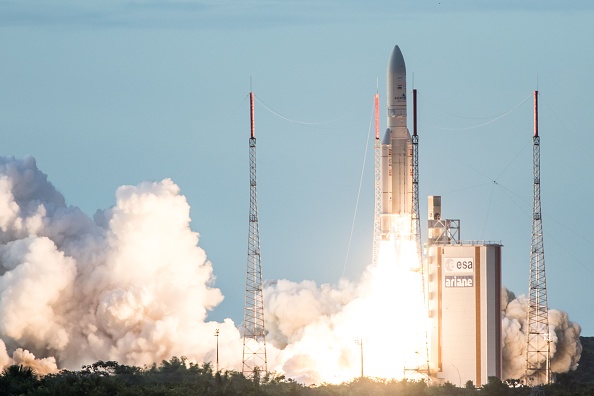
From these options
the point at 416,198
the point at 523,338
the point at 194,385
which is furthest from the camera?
the point at 523,338

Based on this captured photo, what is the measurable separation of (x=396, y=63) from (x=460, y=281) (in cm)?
1100

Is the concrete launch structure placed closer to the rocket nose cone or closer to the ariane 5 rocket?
the ariane 5 rocket

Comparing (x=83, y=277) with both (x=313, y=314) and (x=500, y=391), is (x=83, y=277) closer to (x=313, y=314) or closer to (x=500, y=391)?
(x=313, y=314)

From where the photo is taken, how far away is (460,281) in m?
102

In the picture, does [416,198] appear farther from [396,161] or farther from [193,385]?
[193,385]

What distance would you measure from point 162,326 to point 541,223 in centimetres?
1995

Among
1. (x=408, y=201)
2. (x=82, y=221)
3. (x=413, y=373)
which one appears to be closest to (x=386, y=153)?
(x=408, y=201)

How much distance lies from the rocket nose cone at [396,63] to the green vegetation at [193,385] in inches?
586

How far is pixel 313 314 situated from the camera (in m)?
113

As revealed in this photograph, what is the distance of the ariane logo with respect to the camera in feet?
334

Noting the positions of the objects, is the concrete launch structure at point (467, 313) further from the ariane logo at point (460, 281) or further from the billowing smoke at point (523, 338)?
the billowing smoke at point (523, 338)

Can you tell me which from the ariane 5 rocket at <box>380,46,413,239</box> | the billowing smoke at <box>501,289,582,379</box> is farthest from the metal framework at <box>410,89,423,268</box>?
the billowing smoke at <box>501,289,582,379</box>

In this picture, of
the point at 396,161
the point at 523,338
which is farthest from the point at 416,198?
the point at 523,338

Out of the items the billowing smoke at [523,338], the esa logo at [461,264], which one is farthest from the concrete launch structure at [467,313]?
the billowing smoke at [523,338]
